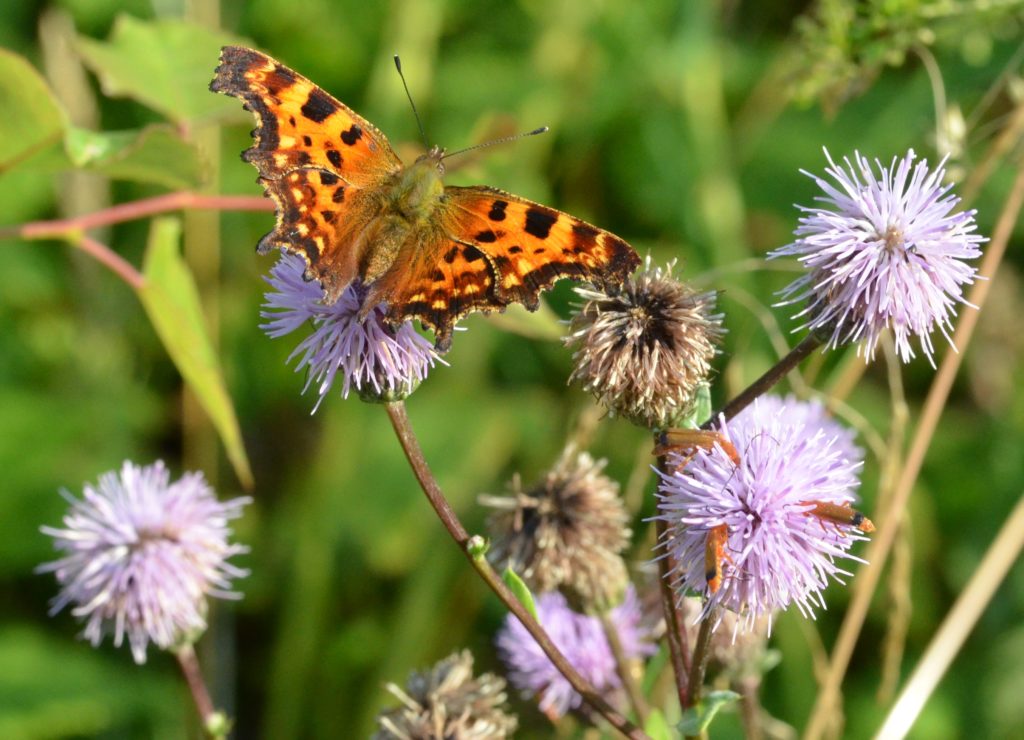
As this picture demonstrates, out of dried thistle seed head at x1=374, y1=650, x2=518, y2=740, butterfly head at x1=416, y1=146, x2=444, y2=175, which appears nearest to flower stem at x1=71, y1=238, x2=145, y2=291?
butterfly head at x1=416, y1=146, x2=444, y2=175

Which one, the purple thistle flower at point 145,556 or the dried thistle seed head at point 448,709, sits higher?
the purple thistle flower at point 145,556

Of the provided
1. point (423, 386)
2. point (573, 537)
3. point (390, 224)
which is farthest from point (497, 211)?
point (423, 386)

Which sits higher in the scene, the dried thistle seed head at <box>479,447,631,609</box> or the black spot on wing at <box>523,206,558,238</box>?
the black spot on wing at <box>523,206,558,238</box>

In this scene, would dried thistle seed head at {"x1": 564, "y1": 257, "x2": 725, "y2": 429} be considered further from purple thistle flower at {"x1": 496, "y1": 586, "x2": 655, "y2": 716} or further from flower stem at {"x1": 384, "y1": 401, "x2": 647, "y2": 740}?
purple thistle flower at {"x1": 496, "y1": 586, "x2": 655, "y2": 716}

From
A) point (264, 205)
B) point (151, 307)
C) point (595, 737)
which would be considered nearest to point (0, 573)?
point (151, 307)

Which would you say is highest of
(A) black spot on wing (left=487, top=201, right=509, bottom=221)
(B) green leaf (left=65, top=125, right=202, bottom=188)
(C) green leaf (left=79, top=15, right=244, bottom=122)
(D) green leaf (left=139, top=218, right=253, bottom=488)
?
(C) green leaf (left=79, top=15, right=244, bottom=122)

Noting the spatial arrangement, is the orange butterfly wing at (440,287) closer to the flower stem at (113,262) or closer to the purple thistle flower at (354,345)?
the purple thistle flower at (354,345)

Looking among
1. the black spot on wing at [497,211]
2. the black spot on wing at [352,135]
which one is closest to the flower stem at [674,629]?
the black spot on wing at [497,211]

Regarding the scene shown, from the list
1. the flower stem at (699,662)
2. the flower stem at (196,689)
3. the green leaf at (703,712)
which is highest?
the flower stem at (196,689)
